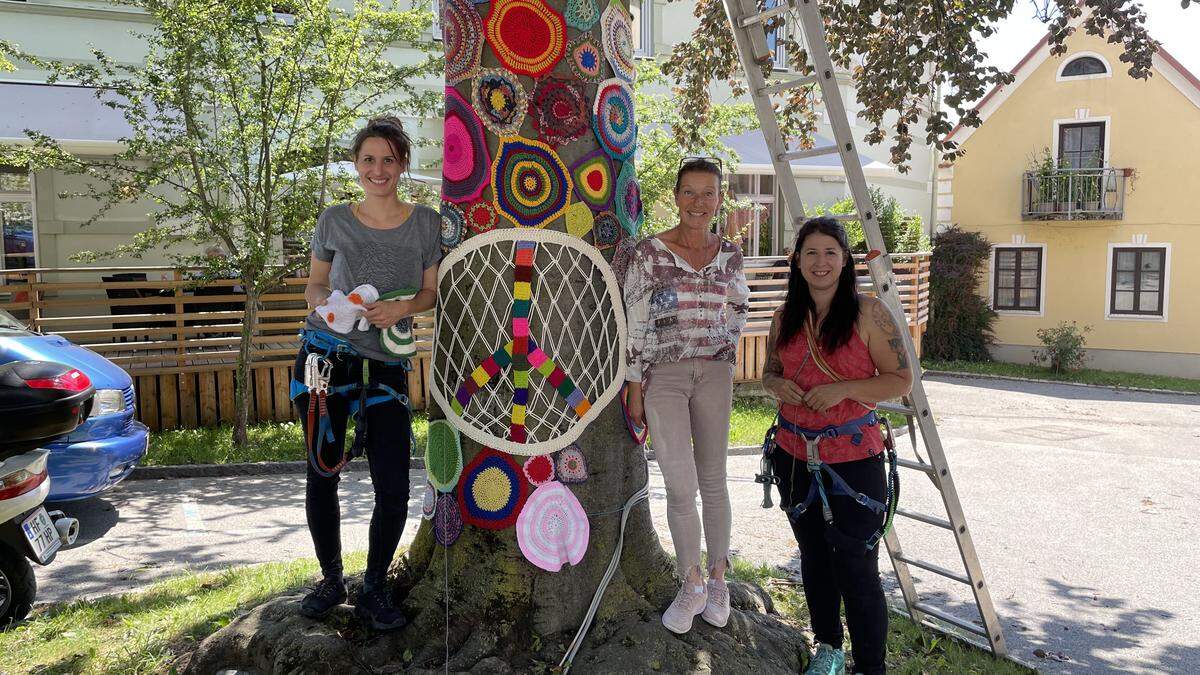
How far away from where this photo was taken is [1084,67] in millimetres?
20750

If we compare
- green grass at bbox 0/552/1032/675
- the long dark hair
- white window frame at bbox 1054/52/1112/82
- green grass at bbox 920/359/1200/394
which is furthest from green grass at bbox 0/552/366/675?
white window frame at bbox 1054/52/1112/82

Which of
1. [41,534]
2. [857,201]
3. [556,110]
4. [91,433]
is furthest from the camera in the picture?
[91,433]

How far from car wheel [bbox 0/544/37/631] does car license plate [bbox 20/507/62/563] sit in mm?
197

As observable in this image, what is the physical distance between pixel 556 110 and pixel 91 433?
4746 millimetres

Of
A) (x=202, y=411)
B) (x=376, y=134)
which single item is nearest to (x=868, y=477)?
(x=376, y=134)

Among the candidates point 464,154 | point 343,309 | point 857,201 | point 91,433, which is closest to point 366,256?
point 343,309

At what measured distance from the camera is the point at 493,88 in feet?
11.0

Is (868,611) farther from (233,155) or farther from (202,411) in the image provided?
(202,411)

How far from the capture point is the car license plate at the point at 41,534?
4.25 metres

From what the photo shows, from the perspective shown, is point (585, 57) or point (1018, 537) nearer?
point (585, 57)

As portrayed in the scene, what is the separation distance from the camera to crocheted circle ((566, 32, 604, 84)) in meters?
3.38

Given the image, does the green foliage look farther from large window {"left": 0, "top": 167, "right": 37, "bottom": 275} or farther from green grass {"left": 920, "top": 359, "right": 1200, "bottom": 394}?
large window {"left": 0, "top": 167, "right": 37, "bottom": 275}

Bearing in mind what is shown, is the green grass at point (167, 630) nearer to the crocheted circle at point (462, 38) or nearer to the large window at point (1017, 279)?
the crocheted circle at point (462, 38)

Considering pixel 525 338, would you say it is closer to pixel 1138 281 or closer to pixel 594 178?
pixel 594 178
